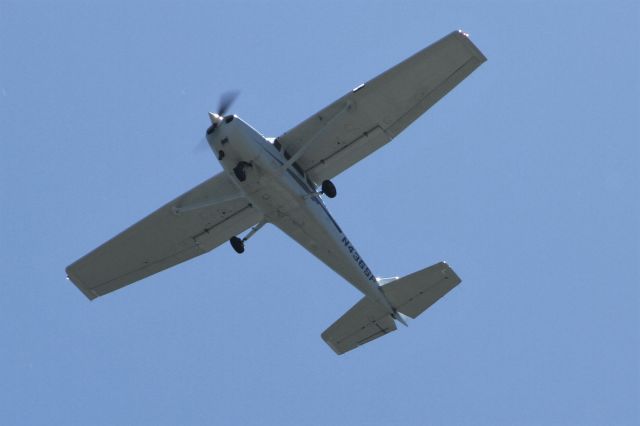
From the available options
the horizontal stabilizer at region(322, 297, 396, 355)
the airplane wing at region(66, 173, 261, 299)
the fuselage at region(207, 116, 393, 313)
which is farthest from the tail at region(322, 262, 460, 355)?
the airplane wing at region(66, 173, 261, 299)

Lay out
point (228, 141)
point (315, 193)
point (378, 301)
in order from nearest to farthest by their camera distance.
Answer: point (228, 141) → point (315, 193) → point (378, 301)

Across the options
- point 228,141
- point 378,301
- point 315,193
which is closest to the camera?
point 228,141

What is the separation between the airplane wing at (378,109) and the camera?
24938 millimetres

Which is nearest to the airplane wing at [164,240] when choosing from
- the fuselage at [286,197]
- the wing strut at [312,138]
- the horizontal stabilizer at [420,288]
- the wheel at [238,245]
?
the wheel at [238,245]

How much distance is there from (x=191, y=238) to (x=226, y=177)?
2.37m

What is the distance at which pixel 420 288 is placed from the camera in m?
27.4

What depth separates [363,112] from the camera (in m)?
25.5

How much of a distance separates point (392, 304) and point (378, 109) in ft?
15.5

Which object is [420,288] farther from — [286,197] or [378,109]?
[378,109]

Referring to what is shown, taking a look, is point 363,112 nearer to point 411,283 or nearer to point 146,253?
point 411,283

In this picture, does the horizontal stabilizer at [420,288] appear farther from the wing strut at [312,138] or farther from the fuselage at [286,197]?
the wing strut at [312,138]

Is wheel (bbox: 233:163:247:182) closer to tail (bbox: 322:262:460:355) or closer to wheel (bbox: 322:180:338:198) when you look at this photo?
wheel (bbox: 322:180:338:198)

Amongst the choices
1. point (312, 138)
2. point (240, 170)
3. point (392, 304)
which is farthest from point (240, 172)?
point (392, 304)

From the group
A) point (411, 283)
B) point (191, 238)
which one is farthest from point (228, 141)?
point (411, 283)
